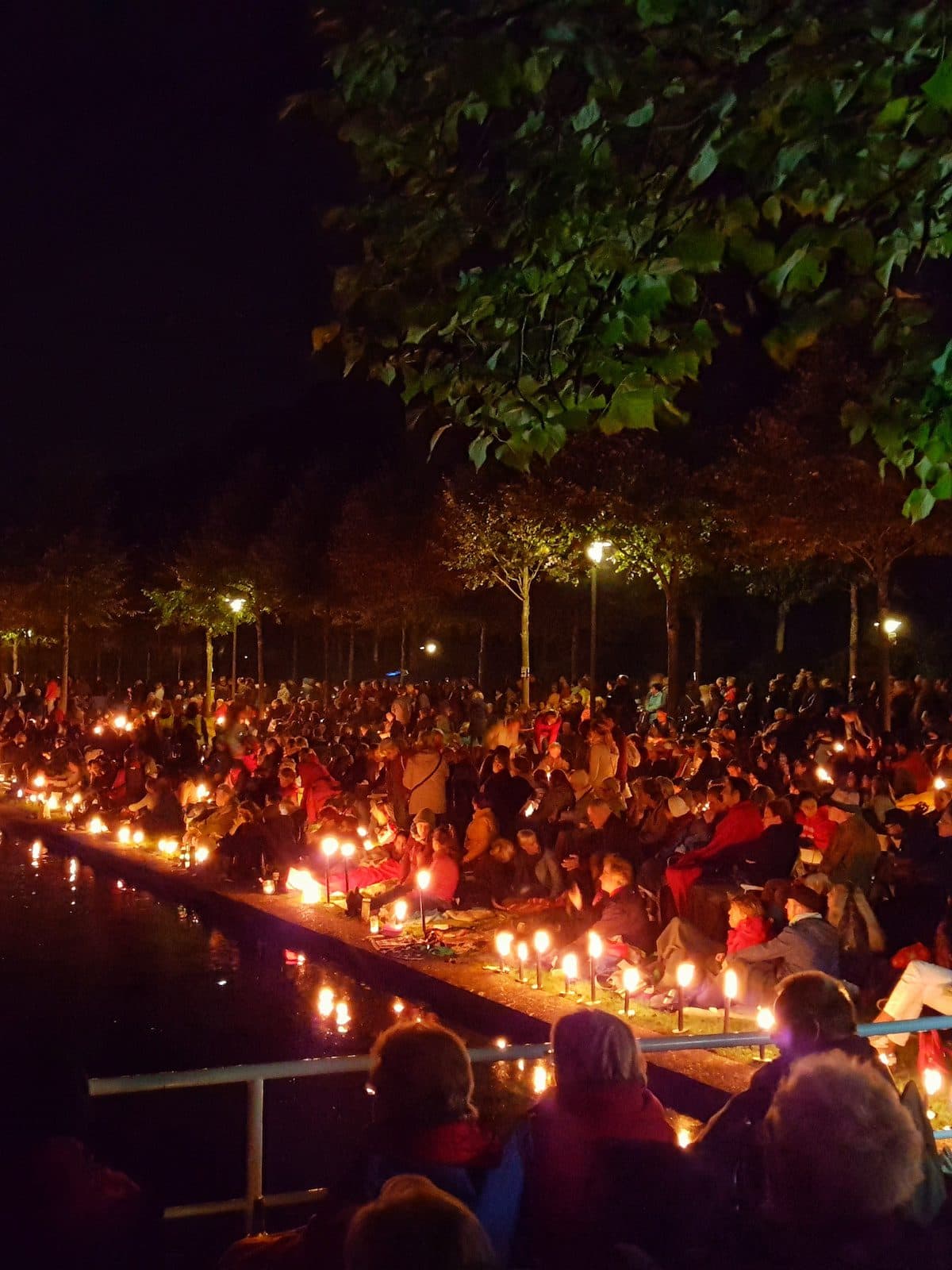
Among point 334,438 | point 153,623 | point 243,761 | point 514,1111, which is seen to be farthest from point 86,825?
point 334,438

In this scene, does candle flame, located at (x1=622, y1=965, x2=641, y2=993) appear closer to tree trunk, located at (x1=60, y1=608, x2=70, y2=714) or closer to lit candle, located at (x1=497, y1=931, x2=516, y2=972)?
lit candle, located at (x1=497, y1=931, x2=516, y2=972)

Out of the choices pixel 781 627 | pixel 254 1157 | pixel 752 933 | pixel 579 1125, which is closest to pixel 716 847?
pixel 752 933

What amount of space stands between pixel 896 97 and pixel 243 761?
647 inches

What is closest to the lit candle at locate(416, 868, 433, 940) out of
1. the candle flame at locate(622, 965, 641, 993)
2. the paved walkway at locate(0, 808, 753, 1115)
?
the paved walkway at locate(0, 808, 753, 1115)

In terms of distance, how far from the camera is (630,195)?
514 cm

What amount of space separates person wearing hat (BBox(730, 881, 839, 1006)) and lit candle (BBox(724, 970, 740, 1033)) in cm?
11

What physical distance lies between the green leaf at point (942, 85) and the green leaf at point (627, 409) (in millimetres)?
1374

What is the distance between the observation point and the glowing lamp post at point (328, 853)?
14.0 meters

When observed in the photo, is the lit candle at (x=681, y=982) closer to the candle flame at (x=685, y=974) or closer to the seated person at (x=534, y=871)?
the candle flame at (x=685, y=974)

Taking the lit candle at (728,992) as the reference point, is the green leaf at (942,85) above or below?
above

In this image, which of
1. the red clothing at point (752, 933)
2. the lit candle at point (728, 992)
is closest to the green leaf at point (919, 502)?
the lit candle at point (728, 992)

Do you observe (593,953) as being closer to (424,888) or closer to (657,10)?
(424,888)

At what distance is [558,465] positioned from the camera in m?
27.9

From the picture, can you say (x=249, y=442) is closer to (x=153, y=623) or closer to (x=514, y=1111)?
(x=153, y=623)
